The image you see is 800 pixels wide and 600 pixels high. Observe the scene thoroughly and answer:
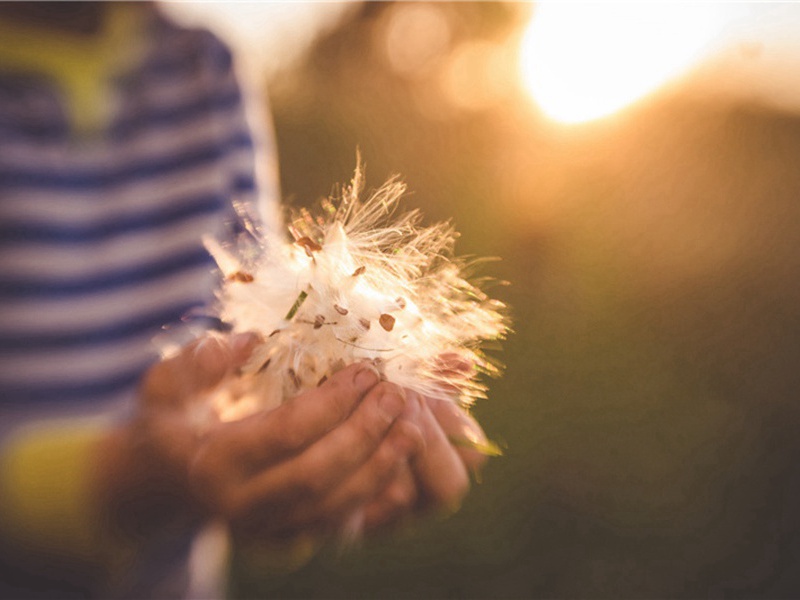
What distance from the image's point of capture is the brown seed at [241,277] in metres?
1.76

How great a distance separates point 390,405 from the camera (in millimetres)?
1566

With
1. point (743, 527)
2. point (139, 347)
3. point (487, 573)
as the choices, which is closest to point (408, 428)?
point (139, 347)

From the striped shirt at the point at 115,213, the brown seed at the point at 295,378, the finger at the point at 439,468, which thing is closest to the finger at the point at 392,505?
the finger at the point at 439,468

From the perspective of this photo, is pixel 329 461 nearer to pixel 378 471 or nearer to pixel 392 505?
pixel 378 471

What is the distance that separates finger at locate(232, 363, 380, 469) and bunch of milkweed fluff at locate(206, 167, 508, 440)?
0.11 metres

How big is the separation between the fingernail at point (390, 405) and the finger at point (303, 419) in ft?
0.17

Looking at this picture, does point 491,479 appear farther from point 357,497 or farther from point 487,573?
point 357,497

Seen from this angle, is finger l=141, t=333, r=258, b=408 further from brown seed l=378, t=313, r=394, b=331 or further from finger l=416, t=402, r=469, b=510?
finger l=416, t=402, r=469, b=510

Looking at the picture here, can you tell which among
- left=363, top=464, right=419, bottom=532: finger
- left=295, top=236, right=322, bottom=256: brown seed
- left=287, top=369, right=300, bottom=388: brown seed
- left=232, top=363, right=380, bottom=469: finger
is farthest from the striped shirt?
left=363, top=464, right=419, bottom=532: finger

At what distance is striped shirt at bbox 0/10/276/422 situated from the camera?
7.92 ft

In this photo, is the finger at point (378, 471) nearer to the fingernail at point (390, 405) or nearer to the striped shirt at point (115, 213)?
the fingernail at point (390, 405)

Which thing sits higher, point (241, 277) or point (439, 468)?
point (241, 277)

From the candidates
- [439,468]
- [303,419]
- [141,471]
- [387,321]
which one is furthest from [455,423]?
[141,471]

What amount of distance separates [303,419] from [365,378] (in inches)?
6.9
